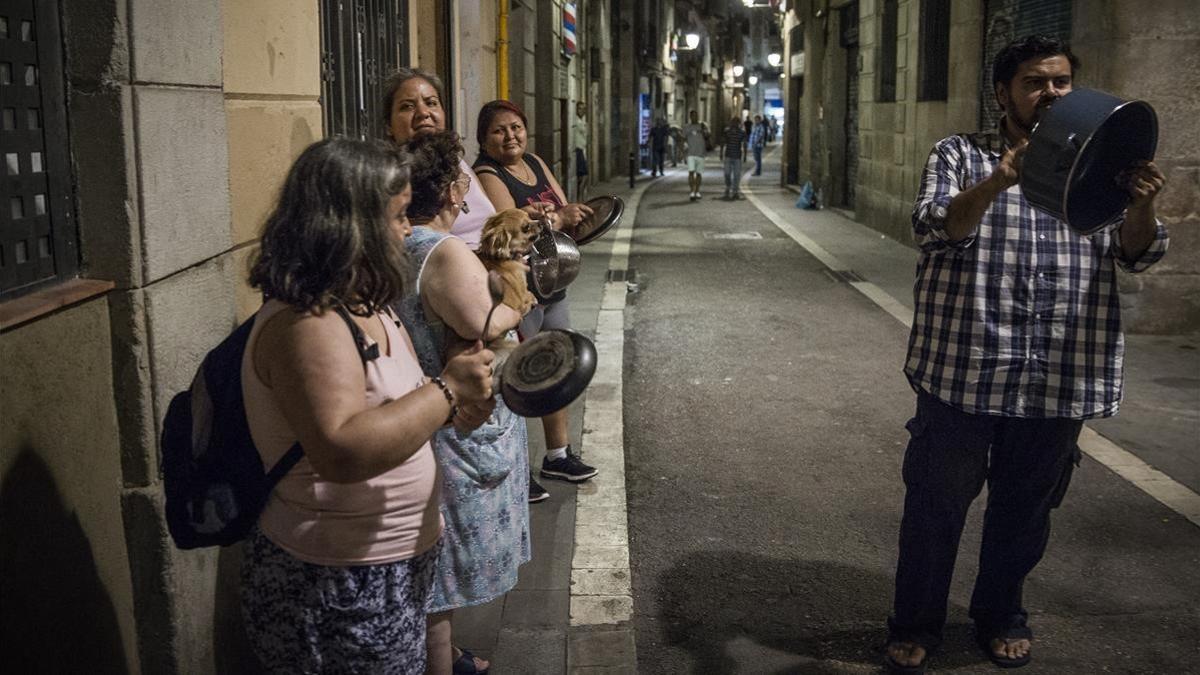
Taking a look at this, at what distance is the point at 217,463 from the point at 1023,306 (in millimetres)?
2290

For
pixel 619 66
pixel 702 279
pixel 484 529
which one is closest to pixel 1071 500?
pixel 484 529

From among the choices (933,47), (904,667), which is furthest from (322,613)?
(933,47)

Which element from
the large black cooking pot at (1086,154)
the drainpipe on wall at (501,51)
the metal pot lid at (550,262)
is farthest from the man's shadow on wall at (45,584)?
the drainpipe on wall at (501,51)

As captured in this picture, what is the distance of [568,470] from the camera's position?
17.8ft

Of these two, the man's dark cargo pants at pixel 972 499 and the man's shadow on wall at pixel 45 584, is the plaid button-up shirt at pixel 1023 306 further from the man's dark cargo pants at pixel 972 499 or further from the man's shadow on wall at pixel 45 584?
the man's shadow on wall at pixel 45 584

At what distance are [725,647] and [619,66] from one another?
33.2 meters

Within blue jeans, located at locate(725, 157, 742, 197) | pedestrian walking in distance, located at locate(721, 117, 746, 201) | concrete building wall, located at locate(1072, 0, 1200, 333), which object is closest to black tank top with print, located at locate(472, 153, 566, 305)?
concrete building wall, located at locate(1072, 0, 1200, 333)

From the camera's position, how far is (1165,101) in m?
8.81

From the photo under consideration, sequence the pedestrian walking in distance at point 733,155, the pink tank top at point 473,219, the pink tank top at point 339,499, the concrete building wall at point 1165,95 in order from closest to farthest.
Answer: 1. the pink tank top at point 339,499
2. the pink tank top at point 473,219
3. the concrete building wall at point 1165,95
4. the pedestrian walking in distance at point 733,155

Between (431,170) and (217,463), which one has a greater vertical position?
(431,170)

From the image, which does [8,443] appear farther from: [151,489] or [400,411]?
[400,411]

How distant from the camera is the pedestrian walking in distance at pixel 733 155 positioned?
23.2 m

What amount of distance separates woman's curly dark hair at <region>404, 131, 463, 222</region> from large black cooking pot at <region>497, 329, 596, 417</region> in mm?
796

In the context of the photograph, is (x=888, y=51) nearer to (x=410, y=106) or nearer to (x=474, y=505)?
(x=410, y=106)
